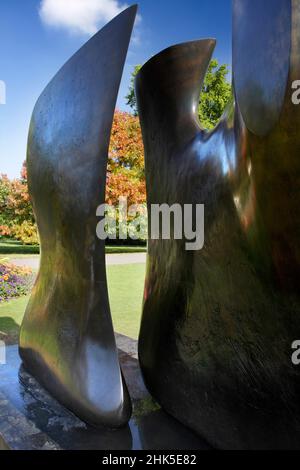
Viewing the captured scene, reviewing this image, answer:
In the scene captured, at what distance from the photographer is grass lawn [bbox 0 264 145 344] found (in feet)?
20.4

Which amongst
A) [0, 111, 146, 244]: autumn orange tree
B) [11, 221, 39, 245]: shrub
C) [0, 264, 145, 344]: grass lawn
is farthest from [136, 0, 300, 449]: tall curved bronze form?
[11, 221, 39, 245]: shrub

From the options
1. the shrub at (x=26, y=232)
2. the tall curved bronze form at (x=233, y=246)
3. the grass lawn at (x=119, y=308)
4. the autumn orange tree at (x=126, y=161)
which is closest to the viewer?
the tall curved bronze form at (x=233, y=246)

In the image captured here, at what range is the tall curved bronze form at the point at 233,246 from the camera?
1650 mm

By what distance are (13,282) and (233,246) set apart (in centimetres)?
820

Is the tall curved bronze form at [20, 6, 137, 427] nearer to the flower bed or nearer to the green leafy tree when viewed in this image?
the flower bed

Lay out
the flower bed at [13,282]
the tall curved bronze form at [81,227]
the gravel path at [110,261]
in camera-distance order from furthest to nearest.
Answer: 1. the gravel path at [110,261]
2. the flower bed at [13,282]
3. the tall curved bronze form at [81,227]

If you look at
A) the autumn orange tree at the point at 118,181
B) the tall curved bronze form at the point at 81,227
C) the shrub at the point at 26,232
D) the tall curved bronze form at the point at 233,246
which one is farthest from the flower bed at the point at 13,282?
the shrub at the point at 26,232

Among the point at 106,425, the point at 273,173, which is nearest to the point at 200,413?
the point at 106,425

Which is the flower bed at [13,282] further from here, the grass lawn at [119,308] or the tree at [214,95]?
the tree at [214,95]

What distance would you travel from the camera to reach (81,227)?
2.84 metres

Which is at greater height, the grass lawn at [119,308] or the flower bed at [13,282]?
the flower bed at [13,282]

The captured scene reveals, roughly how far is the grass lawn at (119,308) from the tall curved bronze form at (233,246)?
3.11 metres
